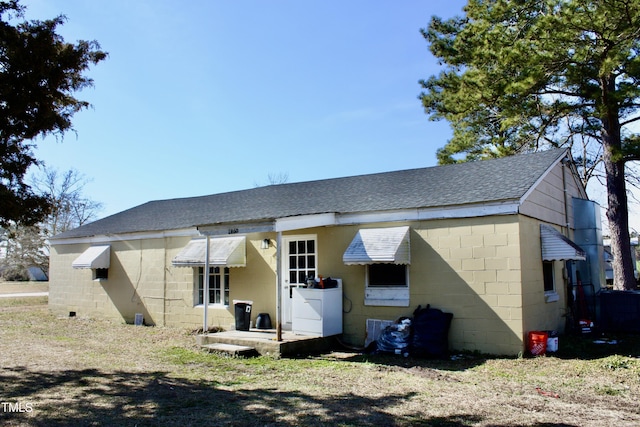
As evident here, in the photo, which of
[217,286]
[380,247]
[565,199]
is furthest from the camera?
[217,286]

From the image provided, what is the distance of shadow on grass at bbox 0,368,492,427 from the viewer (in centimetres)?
567

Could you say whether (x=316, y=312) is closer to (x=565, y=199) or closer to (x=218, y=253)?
(x=218, y=253)

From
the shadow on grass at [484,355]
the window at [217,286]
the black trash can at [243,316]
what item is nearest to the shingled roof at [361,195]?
→ the window at [217,286]

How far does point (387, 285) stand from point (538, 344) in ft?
10.8

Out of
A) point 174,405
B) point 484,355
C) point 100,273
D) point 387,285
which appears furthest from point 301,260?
point 100,273

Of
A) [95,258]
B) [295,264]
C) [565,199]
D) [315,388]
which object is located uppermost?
[565,199]

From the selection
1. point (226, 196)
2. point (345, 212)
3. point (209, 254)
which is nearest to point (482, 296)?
point (345, 212)

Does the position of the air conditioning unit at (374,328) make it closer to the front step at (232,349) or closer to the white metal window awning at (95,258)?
the front step at (232,349)

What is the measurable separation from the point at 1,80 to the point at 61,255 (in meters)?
13.9

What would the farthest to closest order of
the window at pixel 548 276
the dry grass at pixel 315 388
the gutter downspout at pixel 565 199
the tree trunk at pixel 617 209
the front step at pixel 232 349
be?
the tree trunk at pixel 617 209 < the gutter downspout at pixel 565 199 < the window at pixel 548 276 < the front step at pixel 232 349 < the dry grass at pixel 315 388

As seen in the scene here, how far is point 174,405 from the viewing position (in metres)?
6.41

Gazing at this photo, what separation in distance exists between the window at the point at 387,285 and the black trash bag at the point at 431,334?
29.6 inches

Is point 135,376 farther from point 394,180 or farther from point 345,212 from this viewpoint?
point 394,180

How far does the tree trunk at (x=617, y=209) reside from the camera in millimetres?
16688
